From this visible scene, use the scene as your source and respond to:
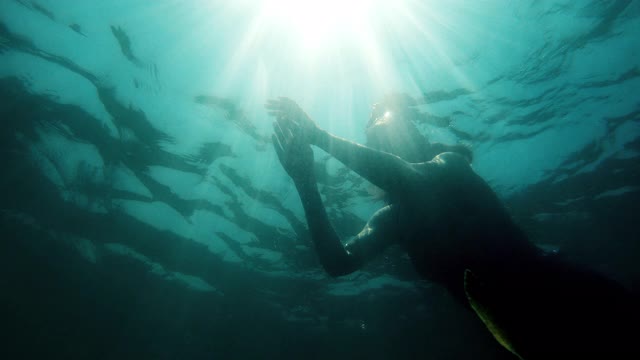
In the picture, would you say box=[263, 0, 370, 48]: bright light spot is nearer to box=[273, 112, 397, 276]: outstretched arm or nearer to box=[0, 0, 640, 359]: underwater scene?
box=[0, 0, 640, 359]: underwater scene

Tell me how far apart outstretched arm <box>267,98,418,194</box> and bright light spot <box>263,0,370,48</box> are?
550 cm

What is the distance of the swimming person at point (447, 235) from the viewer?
217 cm

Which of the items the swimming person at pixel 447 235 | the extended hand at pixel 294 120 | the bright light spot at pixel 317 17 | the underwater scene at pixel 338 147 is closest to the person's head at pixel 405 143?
the underwater scene at pixel 338 147

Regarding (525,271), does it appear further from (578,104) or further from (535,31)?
(578,104)

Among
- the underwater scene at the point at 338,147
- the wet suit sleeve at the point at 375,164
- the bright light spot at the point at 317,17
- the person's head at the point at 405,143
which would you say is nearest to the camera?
the wet suit sleeve at the point at 375,164

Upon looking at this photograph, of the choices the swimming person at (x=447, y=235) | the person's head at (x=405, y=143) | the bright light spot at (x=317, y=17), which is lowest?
the swimming person at (x=447, y=235)

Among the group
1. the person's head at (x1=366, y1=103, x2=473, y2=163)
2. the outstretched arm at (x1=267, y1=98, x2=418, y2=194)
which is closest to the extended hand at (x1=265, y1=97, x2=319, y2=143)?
the outstretched arm at (x1=267, y1=98, x2=418, y2=194)

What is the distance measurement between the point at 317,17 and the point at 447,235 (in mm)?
6361

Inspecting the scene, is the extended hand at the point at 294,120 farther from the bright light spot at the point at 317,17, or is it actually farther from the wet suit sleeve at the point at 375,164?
the bright light spot at the point at 317,17

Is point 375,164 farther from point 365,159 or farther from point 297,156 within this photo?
point 297,156

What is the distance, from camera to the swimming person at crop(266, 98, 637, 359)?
2168 mm

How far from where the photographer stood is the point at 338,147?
291 centimetres

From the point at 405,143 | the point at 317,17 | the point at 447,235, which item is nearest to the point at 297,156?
the point at 447,235

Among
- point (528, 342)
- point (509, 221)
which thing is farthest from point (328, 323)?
point (528, 342)
